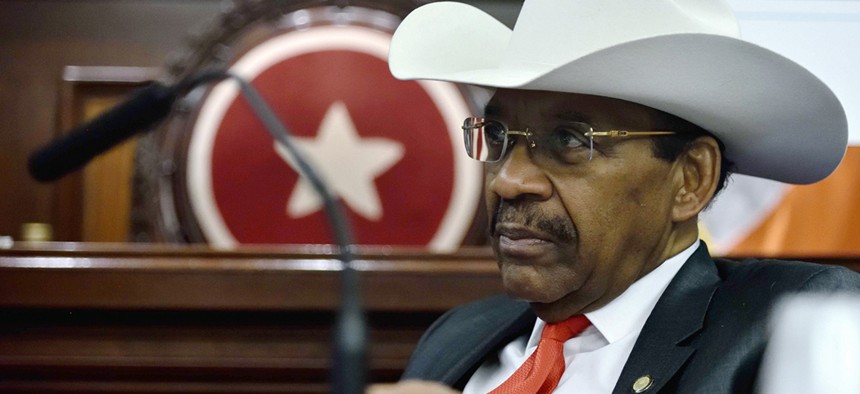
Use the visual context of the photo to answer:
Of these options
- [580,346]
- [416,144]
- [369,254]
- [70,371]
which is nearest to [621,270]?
[580,346]

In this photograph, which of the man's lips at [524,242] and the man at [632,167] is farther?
the man's lips at [524,242]

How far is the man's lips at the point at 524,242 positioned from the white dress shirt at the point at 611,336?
172 mm

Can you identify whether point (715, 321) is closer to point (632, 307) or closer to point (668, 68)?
point (632, 307)

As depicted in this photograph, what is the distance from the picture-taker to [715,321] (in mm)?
1774

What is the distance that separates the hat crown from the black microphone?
2.70ft

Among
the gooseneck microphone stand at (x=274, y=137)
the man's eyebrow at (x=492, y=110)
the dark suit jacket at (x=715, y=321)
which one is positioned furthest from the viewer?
the man's eyebrow at (x=492, y=110)

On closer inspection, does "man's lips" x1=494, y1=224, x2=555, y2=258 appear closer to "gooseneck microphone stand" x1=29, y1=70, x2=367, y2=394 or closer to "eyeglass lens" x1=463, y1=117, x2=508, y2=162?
"eyeglass lens" x1=463, y1=117, x2=508, y2=162

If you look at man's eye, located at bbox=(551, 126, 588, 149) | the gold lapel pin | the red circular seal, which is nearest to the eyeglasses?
man's eye, located at bbox=(551, 126, 588, 149)

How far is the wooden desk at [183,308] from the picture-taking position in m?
2.58

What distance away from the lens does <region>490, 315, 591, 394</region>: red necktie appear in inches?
75.2

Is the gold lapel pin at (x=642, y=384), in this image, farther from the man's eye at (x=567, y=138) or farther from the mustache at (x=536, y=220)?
the man's eye at (x=567, y=138)

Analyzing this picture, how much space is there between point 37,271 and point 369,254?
2.61 ft

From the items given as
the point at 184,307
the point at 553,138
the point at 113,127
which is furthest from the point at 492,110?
the point at 184,307

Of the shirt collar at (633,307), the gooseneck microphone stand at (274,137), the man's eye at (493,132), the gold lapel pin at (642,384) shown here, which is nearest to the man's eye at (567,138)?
the man's eye at (493,132)
